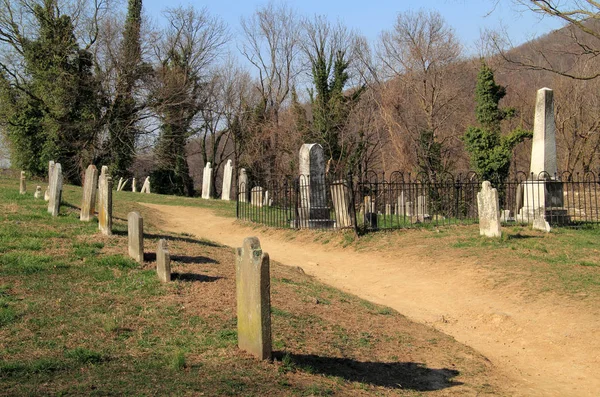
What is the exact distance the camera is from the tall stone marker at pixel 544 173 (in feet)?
53.6

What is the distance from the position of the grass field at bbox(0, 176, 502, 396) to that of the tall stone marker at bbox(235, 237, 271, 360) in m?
0.18

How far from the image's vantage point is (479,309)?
982 centimetres

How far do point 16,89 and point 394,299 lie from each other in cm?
3210

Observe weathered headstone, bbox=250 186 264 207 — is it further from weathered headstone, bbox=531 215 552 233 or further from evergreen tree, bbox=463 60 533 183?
weathered headstone, bbox=531 215 552 233

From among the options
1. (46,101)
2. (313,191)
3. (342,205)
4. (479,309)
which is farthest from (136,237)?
(46,101)

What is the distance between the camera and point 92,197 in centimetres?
1219

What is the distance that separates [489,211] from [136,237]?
27.5 ft

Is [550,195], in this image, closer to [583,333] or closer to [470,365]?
[583,333]

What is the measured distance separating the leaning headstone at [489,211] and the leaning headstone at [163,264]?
26.9 feet

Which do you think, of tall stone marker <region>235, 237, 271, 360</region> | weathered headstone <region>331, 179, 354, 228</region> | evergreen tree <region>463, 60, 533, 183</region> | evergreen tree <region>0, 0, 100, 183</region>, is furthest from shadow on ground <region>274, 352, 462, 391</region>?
evergreen tree <region>0, 0, 100, 183</region>

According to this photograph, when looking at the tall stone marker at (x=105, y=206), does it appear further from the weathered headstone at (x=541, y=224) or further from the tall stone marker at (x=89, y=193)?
the weathered headstone at (x=541, y=224)

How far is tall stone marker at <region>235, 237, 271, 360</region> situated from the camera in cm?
562

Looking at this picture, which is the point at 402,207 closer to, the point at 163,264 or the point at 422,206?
the point at 422,206

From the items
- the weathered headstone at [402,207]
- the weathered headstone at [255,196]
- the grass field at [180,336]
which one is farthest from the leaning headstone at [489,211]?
the weathered headstone at [255,196]
